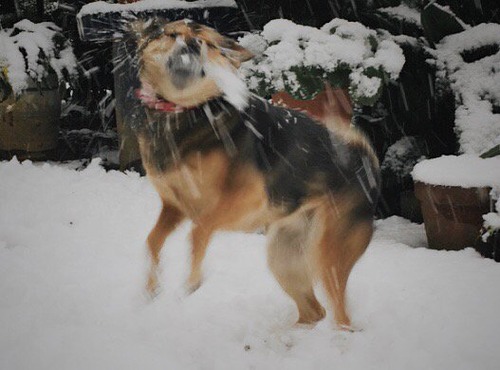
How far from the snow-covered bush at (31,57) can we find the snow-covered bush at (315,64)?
6.51 ft

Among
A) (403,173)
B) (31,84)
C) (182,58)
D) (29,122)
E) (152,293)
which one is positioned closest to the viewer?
(182,58)

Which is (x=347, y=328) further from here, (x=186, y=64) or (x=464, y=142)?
(x=464, y=142)

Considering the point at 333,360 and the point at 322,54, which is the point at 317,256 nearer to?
the point at 333,360

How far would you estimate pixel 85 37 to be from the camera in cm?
342

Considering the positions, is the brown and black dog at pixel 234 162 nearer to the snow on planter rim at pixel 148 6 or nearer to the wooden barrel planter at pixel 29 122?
the snow on planter rim at pixel 148 6

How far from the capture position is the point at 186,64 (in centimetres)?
121

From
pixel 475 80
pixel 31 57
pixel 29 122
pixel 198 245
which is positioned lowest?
pixel 475 80

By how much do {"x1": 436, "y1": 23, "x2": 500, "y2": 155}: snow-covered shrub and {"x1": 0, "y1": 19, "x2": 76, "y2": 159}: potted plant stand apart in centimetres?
323

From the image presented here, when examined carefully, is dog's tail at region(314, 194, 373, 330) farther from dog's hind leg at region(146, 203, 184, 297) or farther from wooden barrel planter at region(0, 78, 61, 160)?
wooden barrel planter at region(0, 78, 61, 160)

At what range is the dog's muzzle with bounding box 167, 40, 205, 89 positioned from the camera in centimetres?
120

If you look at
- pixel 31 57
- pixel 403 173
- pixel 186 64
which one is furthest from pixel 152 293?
pixel 31 57

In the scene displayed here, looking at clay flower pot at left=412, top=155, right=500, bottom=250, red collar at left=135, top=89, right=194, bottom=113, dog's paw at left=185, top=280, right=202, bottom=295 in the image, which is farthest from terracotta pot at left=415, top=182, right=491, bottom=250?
red collar at left=135, top=89, right=194, bottom=113

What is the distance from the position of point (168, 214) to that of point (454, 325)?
4.09 feet

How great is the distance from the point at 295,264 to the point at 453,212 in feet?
4.81
